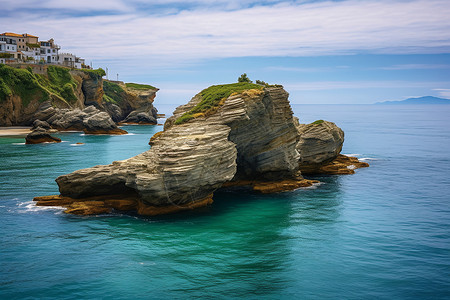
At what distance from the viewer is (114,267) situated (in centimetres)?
2319

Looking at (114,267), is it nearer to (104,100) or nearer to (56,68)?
(56,68)

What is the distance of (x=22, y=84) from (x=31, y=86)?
2.38m

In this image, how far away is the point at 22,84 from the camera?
366ft

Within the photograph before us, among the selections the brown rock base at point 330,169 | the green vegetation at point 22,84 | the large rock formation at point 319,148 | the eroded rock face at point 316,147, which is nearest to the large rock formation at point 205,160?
the eroded rock face at point 316,147

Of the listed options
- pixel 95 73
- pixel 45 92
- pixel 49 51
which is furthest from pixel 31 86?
pixel 49 51

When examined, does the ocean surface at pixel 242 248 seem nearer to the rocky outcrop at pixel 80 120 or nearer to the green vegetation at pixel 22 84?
the rocky outcrop at pixel 80 120

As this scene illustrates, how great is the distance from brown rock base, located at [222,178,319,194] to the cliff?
285ft

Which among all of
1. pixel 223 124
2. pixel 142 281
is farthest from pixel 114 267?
pixel 223 124

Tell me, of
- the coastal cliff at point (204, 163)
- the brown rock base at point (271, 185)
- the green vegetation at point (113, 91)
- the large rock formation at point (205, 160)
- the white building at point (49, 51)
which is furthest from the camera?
the green vegetation at point (113, 91)

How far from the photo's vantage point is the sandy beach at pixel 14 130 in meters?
97.6

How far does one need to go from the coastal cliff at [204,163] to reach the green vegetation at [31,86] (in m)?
82.5

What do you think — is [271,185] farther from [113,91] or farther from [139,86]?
[139,86]

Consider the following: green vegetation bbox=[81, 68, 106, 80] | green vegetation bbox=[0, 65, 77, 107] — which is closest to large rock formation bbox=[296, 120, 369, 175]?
green vegetation bbox=[0, 65, 77, 107]

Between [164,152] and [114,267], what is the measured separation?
11131mm
